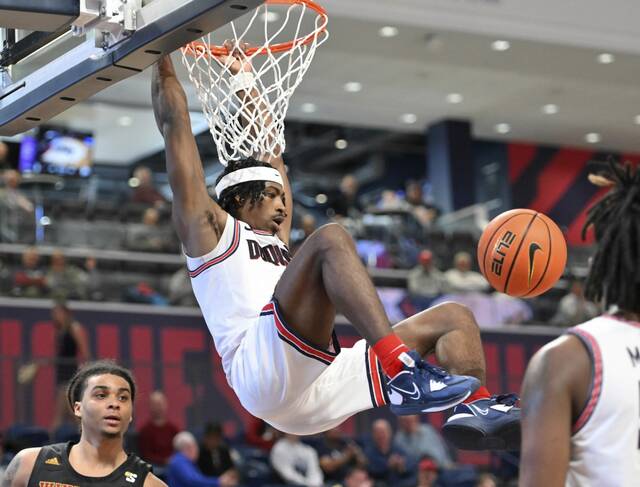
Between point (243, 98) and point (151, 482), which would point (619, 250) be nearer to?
point (151, 482)

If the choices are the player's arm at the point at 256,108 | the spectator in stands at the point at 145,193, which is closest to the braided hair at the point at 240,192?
the player's arm at the point at 256,108

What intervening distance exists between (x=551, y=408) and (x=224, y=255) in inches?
114

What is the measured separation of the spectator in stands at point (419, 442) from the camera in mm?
12523

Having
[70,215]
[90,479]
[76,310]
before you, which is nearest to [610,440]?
[90,479]

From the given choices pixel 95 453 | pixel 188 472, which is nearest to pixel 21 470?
pixel 95 453

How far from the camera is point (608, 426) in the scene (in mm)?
2898

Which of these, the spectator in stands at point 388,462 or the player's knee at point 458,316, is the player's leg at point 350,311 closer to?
the player's knee at point 458,316

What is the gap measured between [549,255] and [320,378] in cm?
119

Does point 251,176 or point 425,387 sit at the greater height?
point 251,176

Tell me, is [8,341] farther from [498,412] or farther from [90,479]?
[498,412]

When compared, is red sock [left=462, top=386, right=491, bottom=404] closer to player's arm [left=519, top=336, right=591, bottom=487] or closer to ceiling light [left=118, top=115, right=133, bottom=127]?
player's arm [left=519, top=336, right=591, bottom=487]

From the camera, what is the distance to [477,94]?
19.7m

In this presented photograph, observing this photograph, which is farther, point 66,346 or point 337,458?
point 66,346

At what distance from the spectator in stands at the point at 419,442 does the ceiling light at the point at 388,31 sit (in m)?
6.10
